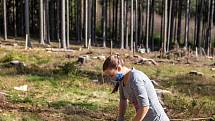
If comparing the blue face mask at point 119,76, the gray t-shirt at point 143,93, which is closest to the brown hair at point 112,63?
the blue face mask at point 119,76

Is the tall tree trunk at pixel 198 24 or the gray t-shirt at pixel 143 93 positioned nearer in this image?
the gray t-shirt at pixel 143 93

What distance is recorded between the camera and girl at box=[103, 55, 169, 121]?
4.94m

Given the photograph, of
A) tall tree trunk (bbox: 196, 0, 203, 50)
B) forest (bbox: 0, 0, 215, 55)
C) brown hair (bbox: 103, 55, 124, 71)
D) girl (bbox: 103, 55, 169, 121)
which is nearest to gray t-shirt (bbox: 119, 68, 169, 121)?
girl (bbox: 103, 55, 169, 121)

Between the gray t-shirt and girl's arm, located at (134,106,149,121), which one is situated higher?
the gray t-shirt

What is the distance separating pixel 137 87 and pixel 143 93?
0.09m

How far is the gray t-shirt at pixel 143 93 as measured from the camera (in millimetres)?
5023

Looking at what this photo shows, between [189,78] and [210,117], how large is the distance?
880cm

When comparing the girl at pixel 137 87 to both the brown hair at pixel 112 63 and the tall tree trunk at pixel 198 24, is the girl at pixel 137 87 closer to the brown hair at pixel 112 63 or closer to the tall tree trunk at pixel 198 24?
the brown hair at pixel 112 63

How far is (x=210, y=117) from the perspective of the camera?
10.4 metres

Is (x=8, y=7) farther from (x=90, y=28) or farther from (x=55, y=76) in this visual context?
(x=55, y=76)

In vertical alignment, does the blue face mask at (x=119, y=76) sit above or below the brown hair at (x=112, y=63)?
below

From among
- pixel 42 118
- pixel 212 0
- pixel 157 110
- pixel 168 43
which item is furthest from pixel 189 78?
pixel 212 0

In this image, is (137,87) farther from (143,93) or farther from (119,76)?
(119,76)

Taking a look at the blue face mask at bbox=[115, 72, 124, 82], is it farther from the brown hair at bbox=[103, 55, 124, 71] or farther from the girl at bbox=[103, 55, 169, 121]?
the brown hair at bbox=[103, 55, 124, 71]
